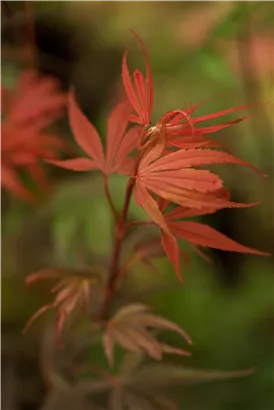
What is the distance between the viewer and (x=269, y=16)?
699 mm

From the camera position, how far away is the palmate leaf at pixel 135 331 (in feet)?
1.25

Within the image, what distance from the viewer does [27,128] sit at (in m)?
0.56

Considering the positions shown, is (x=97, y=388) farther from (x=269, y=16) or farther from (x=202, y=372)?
(x=269, y=16)

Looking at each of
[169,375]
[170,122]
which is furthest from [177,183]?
[169,375]

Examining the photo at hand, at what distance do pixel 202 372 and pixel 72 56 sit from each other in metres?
0.53

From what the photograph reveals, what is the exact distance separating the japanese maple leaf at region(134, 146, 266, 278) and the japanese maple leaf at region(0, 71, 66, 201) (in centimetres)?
21

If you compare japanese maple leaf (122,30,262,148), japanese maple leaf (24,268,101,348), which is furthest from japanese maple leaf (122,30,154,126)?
japanese maple leaf (24,268,101,348)

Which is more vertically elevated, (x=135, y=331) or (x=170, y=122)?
(x=170, y=122)

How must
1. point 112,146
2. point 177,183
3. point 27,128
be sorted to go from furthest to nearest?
1. point 27,128
2. point 112,146
3. point 177,183

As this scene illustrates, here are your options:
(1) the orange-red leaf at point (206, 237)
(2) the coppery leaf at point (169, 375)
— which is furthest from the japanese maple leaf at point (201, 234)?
(2) the coppery leaf at point (169, 375)

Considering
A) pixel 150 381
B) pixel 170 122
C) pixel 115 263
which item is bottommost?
pixel 150 381

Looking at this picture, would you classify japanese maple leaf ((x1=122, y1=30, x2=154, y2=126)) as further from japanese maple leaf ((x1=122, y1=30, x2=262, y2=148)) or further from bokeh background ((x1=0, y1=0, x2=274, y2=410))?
bokeh background ((x1=0, y1=0, x2=274, y2=410))

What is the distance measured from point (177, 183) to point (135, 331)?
14cm

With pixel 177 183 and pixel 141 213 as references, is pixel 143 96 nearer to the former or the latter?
pixel 177 183
